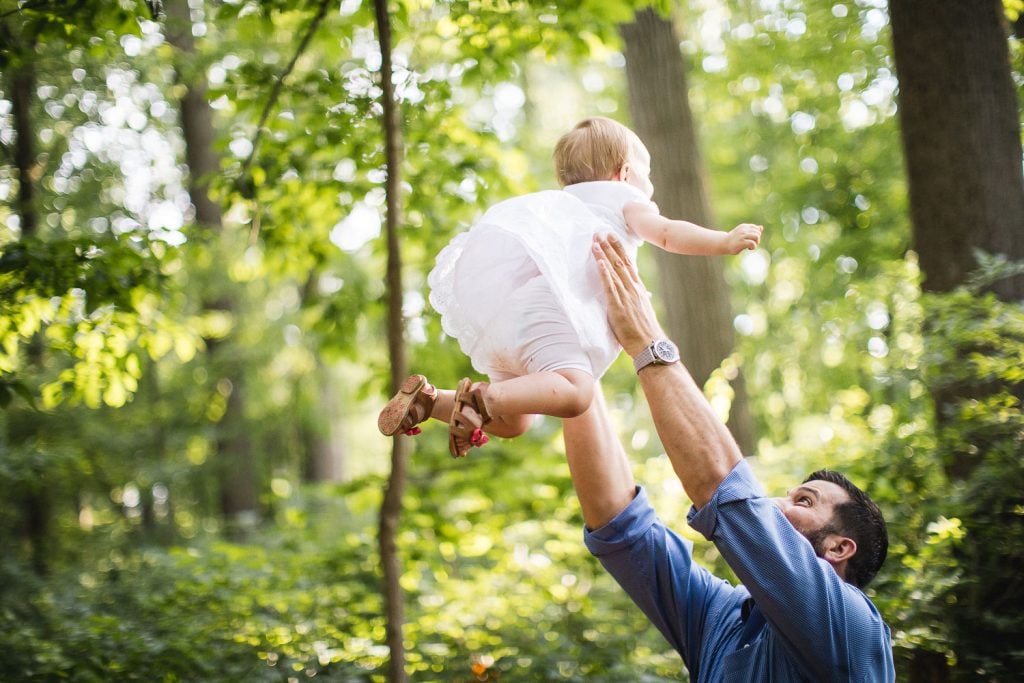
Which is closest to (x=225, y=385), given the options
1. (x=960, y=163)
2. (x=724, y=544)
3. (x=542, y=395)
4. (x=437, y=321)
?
(x=437, y=321)

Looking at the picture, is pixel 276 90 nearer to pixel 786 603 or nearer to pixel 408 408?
pixel 408 408

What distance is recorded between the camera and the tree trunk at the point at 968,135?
3.32 metres

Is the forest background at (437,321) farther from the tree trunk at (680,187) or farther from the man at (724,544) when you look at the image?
the man at (724,544)

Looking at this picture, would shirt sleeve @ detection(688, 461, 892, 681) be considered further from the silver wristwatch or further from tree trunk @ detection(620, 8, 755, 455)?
tree trunk @ detection(620, 8, 755, 455)

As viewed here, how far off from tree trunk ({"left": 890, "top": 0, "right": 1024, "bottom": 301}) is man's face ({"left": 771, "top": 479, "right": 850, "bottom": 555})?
69.2 inches

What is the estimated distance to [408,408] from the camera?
191 centimetres

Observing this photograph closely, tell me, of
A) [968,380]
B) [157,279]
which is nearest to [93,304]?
[157,279]

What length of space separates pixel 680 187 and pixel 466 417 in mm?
4226

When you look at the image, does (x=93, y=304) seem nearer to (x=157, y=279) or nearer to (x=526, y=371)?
(x=157, y=279)

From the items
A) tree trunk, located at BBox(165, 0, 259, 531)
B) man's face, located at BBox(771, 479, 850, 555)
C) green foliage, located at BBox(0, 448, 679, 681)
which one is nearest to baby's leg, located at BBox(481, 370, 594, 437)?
man's face, located at BBox(771, 479, 850, 555)

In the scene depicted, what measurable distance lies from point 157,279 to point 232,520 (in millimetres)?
7796

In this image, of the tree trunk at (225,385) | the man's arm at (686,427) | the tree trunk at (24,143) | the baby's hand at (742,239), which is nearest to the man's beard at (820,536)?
the man's arm at (686,427)

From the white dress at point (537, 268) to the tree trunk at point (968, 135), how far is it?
6.32 ft

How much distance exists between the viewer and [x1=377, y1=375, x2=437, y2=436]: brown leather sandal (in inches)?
74.4
